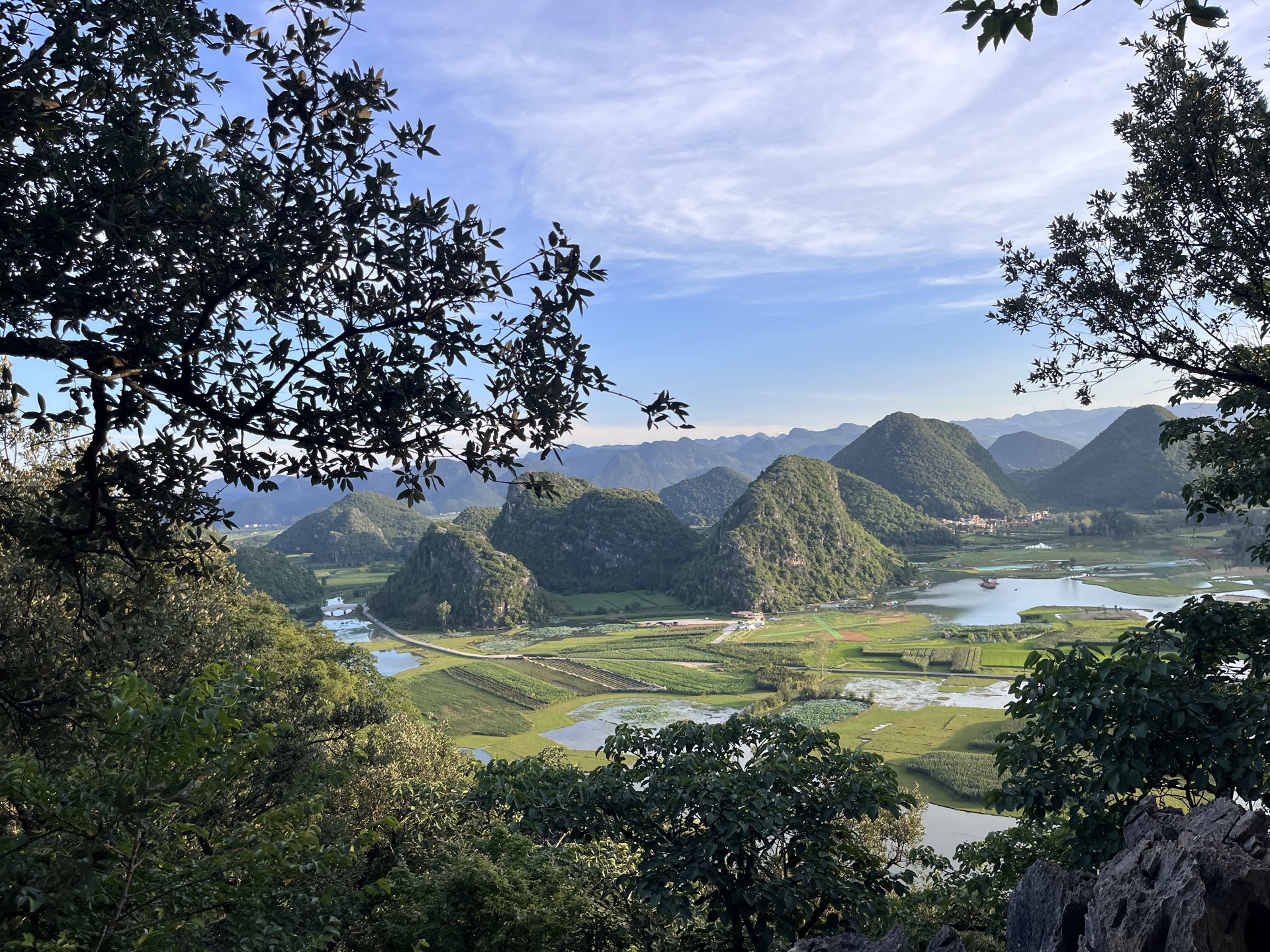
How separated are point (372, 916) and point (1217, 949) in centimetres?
1102

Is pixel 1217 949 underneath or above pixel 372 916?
above

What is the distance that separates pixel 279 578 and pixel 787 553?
75.8 m

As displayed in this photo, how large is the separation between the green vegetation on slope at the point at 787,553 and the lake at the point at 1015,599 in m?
14.6

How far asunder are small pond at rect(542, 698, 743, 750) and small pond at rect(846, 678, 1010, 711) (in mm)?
11804

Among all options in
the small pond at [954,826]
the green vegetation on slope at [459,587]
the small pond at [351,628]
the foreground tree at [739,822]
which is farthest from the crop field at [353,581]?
the foreground tree at [739,822]

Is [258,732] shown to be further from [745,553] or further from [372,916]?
[745,553]

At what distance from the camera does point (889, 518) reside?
140 meters

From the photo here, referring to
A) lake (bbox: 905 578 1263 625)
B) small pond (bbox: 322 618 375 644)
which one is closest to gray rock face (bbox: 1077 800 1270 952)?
lake (bbox: 905 578 1263 625)

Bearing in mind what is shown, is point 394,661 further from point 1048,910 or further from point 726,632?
point 1048,910

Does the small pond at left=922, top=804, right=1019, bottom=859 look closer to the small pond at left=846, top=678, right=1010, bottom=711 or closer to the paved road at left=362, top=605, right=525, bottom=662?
the small pond at left=846, top=678, right=1010, bottom=711

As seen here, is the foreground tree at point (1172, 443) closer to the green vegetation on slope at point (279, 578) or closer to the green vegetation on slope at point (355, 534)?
the green vegetation on slope at point (279, 578)

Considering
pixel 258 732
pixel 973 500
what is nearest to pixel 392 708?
pixel 258 732

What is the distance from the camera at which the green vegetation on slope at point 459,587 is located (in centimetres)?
10138

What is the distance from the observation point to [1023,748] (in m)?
5.86
